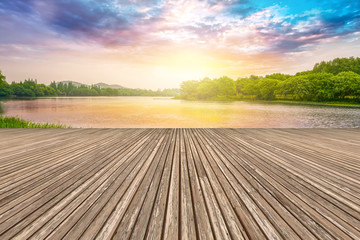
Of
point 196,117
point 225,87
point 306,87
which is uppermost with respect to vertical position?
point 225,87

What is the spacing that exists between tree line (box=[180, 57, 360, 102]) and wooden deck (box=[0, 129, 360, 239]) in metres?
54.5

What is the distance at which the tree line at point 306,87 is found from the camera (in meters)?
39.5

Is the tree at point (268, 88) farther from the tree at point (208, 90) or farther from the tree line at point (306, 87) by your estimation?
the tree at point (208, 90)

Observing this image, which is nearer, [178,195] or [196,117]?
[178,195]

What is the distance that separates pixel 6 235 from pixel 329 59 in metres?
93.8

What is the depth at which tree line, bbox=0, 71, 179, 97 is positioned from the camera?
79.0 meters

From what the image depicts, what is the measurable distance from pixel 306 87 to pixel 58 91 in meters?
148

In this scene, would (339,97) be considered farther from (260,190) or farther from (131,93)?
(131,93)

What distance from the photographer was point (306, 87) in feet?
154

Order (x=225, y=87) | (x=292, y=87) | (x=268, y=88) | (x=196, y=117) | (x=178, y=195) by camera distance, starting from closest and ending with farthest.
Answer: (x=178, y=195), (x=196, y=117), (x=292, y=87), (x=268, y=88), (x=225, y=87)

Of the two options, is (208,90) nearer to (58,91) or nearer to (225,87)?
(225,87)

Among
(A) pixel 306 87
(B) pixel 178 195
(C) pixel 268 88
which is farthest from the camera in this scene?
(C) pixel 268 88

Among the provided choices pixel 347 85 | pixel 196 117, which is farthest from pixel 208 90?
pixel 196 117

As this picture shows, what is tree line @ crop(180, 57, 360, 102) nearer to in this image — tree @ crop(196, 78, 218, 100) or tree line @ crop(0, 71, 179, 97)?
tree @ crop(196, 78, 218, 100)
